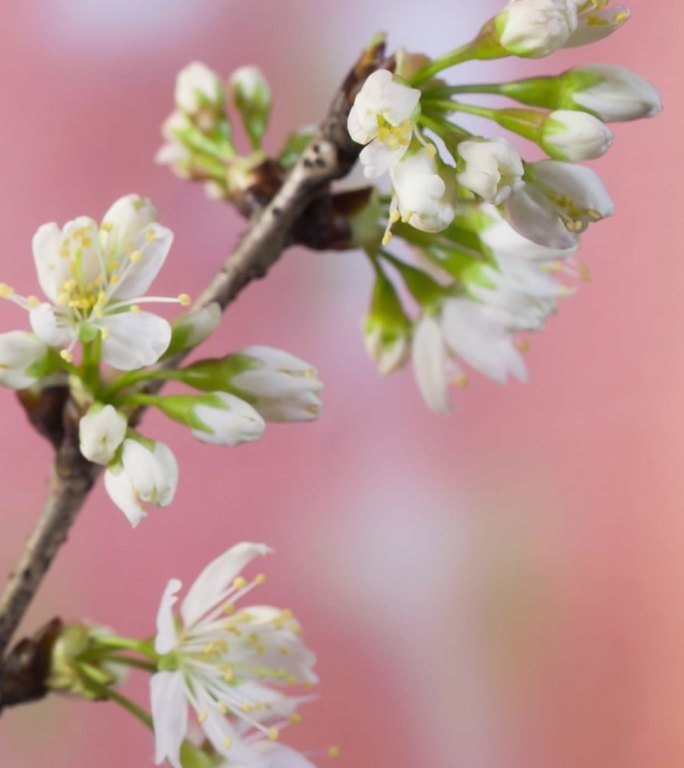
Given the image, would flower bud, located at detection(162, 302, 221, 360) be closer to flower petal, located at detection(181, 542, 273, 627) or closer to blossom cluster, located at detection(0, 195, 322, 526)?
blossom cluster, located at detection(0, 195, 322, 526)

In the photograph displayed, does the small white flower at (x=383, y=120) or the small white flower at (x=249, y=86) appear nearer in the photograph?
the small white flower at (x=383, y=120)

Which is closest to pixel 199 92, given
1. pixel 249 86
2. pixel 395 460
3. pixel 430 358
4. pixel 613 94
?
pixel 249 86

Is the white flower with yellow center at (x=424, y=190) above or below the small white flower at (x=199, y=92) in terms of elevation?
below

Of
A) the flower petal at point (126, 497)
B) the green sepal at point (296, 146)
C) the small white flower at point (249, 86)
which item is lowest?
the flower petal at point (126, 497)

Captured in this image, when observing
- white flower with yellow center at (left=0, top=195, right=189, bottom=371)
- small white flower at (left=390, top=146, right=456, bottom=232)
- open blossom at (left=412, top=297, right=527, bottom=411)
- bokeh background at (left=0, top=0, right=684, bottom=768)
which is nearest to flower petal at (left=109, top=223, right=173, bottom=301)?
white flower with yellow center at (left=0, top=195, right=189, bottom=371)

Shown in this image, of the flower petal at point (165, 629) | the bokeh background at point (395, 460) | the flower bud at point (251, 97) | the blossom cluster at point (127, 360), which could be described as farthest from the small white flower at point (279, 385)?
the bokeh background at point (395, 460)

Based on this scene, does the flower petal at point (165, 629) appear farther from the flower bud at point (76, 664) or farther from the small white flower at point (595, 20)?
the small white flower at point (595, 20)

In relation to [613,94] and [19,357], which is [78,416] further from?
[613,94]

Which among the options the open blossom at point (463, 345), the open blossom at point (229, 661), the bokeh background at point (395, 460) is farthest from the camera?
the bokeh background at point (395, 460)

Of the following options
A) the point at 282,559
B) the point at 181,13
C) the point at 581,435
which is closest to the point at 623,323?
the point at 581,435
